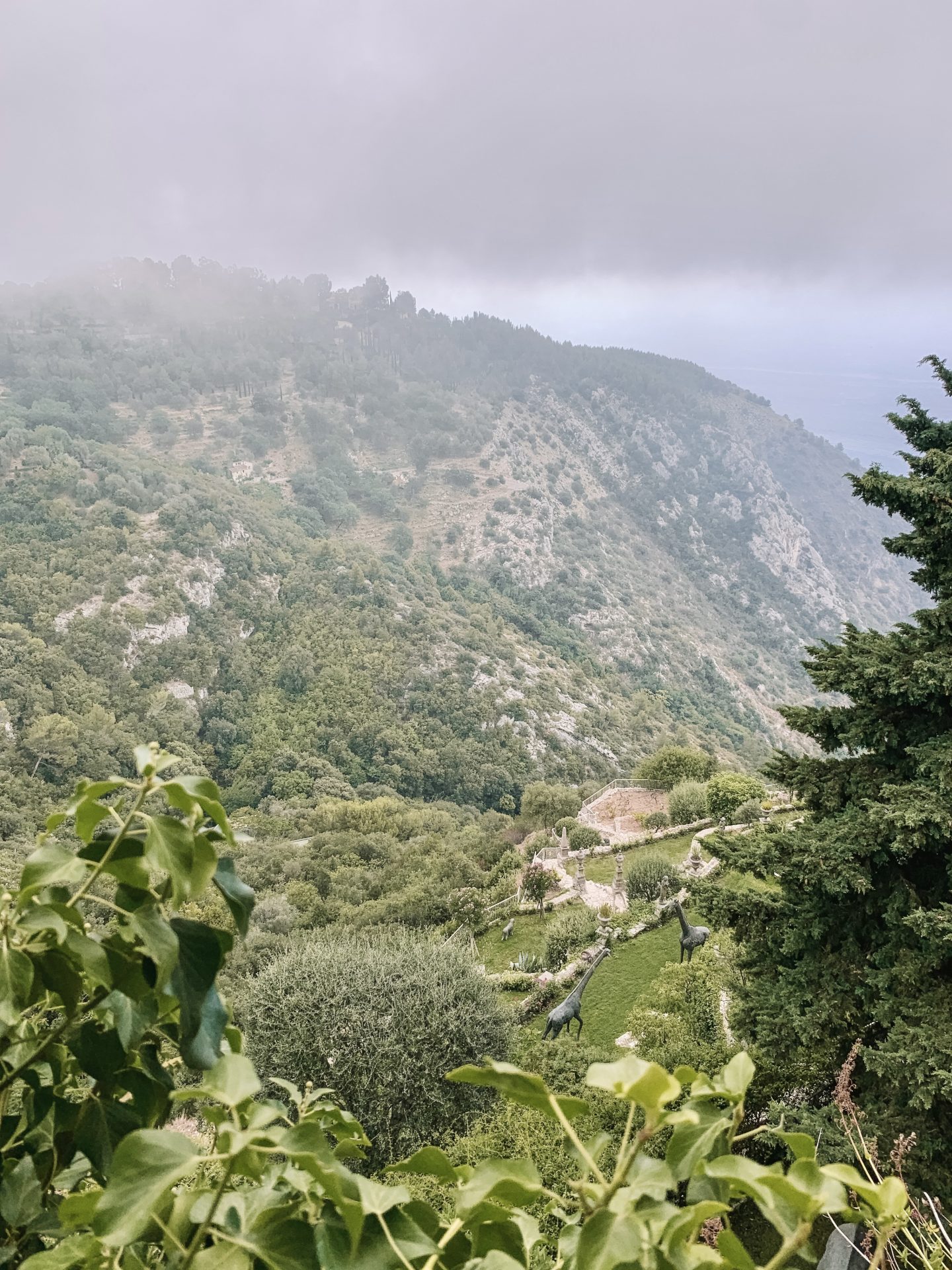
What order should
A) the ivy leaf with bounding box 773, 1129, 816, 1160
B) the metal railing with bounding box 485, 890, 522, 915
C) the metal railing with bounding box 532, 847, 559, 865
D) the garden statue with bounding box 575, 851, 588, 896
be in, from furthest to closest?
the metal railing with bounding box 532, 847, 559, 865, the metal railing with bounding box 485, 890, 522, 915, the garden statue with bounding box 575, 851, 588, 896, the ivy leaf with bounding box 773, 1129, 816, 1160

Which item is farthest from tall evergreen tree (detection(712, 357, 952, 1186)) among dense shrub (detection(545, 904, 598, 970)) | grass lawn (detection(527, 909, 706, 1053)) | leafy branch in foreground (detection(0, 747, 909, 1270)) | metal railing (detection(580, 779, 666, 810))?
metal railing (detection(580, 779, 666, 810))

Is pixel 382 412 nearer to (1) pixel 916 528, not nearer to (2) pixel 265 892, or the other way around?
(2) pixel 265 892

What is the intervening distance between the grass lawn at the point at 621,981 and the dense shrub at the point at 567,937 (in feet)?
4.05

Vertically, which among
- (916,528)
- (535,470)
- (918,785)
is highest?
(535,470)

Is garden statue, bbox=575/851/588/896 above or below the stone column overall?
above

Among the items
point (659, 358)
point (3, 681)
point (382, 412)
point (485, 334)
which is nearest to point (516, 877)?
point (3, 681)

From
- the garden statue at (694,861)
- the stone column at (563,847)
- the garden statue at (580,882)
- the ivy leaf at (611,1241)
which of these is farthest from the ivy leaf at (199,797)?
the stone column at (563,847)

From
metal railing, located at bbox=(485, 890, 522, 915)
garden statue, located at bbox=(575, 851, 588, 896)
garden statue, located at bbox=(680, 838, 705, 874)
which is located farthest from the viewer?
metal railing, located at bbox=(485, 890, 522, 915)

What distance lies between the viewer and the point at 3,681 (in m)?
42.4

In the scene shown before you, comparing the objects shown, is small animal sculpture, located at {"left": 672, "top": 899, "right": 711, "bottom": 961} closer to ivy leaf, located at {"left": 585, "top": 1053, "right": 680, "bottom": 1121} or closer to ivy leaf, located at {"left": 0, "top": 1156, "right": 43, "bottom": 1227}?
ivy leaf, located at {"left": 0, "top": 1156, "right": 43, "bottom": 1227}

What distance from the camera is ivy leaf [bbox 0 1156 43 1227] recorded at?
2.81ft

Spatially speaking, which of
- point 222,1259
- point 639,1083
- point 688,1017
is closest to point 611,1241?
point 639,1083

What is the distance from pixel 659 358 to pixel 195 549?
139488 millimetres

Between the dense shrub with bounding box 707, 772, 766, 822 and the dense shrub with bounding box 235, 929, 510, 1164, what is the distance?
14.9 metres
